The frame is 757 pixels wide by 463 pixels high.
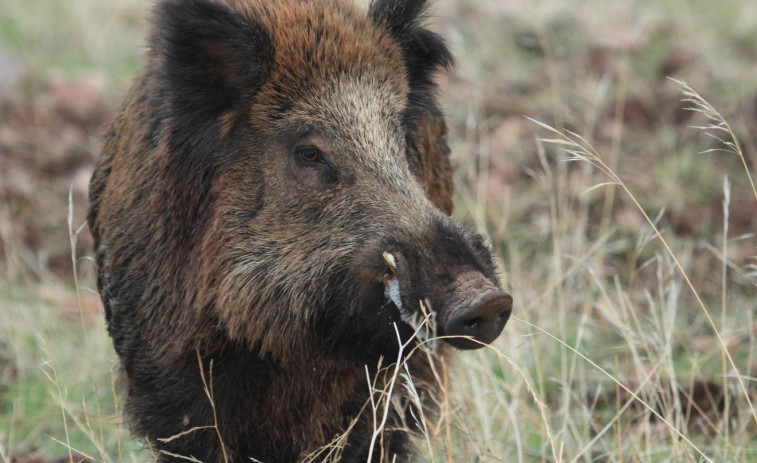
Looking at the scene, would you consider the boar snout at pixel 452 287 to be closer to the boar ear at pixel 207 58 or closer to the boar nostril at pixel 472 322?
the boar nostril at pixel 472 322

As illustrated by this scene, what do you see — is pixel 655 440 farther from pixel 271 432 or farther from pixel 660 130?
pixel 660 130

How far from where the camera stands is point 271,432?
3576mm

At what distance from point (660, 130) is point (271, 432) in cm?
499

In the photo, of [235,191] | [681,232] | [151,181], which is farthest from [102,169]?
[681,232]

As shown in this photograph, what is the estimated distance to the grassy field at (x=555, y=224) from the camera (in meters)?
4.07

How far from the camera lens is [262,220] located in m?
3.39

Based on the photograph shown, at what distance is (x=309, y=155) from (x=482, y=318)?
95 cm

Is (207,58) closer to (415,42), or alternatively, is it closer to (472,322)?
(415,42)

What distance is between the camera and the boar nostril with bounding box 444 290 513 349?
2.72 m

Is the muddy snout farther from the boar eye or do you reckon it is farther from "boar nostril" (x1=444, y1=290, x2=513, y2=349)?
the boar eye

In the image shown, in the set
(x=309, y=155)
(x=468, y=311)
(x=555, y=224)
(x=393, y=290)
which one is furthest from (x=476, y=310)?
(x=555, y=224)

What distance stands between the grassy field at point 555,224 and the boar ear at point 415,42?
16 cm

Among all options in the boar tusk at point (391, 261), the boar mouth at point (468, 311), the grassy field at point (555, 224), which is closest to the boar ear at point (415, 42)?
the grassy field at point (555, 224)

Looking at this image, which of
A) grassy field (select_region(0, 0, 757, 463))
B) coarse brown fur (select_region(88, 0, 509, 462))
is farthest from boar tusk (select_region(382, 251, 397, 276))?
grassy field (select_region(0, 0, 757, 463))
